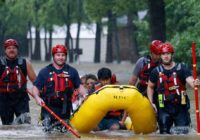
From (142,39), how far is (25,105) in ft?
87.5

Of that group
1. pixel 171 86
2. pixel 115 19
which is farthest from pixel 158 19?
pixel 115 19

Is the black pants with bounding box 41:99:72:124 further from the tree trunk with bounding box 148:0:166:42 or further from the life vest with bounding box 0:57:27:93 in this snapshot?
the tree trunk with bounding box 148:0:166:42

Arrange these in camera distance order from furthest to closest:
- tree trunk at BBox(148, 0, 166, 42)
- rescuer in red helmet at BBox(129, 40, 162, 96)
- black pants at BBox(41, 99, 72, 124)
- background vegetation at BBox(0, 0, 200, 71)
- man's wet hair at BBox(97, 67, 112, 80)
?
tree trunk at BBox(148, 0, 166, 42), background vegetation at BBox(0, 0, 200, 71), rescuer in red helmet at BBox(129, 40, 162, 96), man's wet hair at BBox(97, 67, 112, 80), black pants at BBox(41, 99, 72, 124)

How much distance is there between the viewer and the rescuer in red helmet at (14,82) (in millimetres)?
14133

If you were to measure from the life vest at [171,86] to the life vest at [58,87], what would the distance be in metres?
1.49

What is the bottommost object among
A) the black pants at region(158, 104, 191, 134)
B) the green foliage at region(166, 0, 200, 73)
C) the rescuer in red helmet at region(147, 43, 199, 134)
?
the black pants at region(158, 104, 191, 134)

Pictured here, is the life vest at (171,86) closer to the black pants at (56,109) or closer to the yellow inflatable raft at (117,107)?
the yellow inflatable raft at (117,107)

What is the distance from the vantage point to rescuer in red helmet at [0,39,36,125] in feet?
46.4

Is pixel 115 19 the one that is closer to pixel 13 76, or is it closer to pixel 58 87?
pixel 13 76

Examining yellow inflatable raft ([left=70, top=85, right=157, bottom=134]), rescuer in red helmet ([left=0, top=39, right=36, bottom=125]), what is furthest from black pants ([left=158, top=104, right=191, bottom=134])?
rescuer in red helmet ([left=0, top=39, right=36, bottom=125])

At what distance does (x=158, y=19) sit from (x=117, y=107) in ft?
63.6

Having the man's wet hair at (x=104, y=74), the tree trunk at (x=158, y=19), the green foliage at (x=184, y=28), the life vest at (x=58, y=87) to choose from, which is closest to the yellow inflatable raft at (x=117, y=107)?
the life vest at (x=58, y=87)

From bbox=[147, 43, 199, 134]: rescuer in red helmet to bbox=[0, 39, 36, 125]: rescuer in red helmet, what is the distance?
2.47m

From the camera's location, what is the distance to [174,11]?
3578cm
